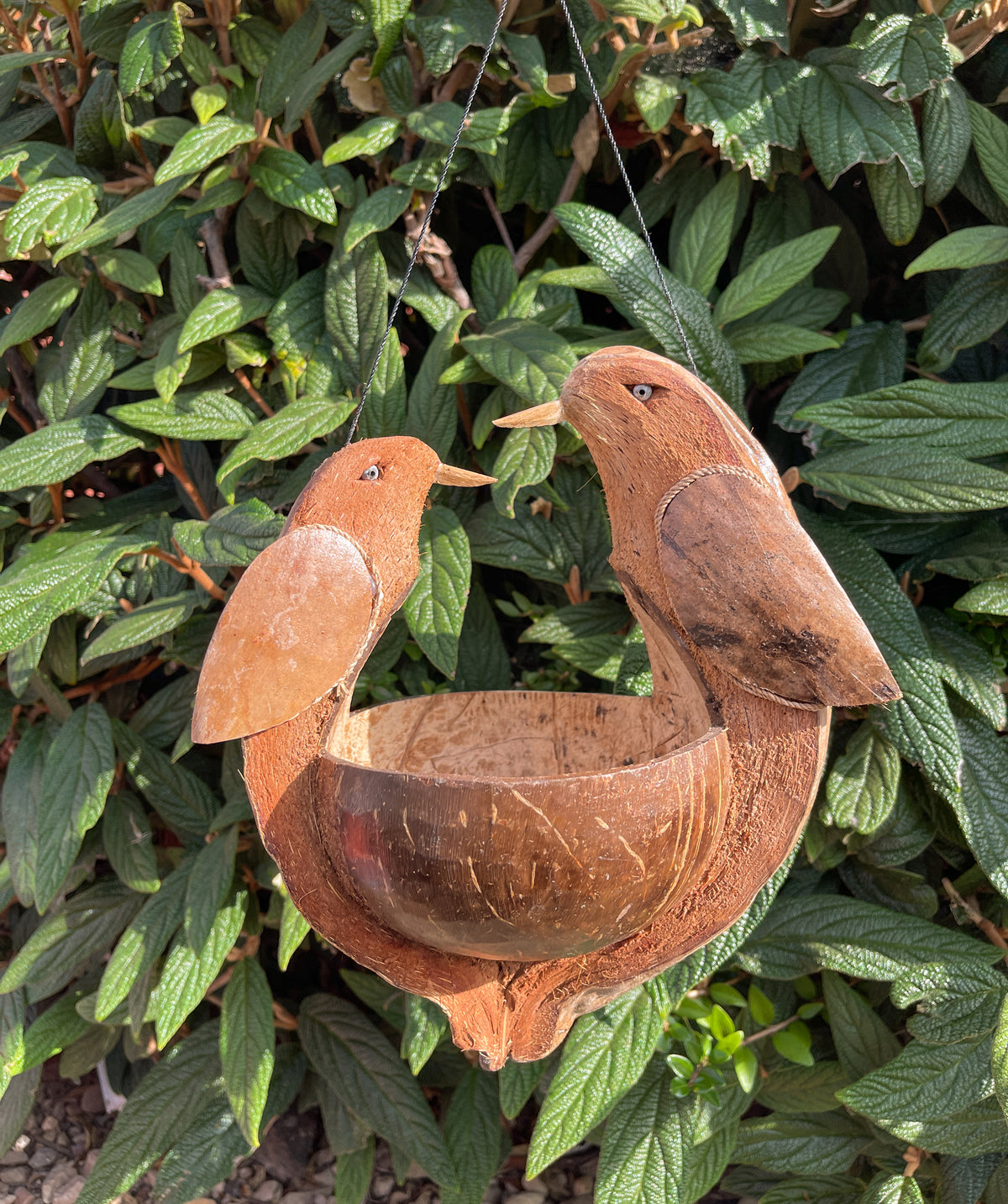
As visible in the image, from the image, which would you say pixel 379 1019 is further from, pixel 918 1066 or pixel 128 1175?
pixel 918 1066

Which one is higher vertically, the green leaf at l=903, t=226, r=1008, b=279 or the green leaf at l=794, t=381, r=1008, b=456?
the green leaf at l=903, t=226, r=1008, b=279

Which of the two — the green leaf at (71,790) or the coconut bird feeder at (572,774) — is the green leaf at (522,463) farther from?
the green leaf at (71,790)

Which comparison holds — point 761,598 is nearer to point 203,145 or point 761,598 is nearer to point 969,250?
point 969,250

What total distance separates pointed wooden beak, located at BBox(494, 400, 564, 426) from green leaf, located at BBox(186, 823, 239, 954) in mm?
654

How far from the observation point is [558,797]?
43 centimetres

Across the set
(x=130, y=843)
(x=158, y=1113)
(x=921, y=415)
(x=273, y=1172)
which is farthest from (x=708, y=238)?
(x=273, y=1172)

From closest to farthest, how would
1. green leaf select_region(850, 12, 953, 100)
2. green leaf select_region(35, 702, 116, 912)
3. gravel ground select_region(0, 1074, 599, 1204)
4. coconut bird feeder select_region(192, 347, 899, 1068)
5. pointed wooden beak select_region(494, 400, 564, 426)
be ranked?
coconut bird feeder select_region(192, 347, 899, 1068)
pointed wooden beak select_region(494, 400, 564, 426)
green leaf select_region(850, 12, 953, 100)
green leaf select_region(35, 702, 116, 912)
gravel ground select_region(0, 1074, 599, 1204)

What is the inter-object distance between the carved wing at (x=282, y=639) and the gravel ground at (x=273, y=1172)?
1.10 m

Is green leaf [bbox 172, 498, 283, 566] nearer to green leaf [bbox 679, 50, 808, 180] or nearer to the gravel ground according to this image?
green leaf [bbox 679, 50, 808, 180]

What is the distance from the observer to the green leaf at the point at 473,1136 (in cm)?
119

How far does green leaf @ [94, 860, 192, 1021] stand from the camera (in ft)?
3.45

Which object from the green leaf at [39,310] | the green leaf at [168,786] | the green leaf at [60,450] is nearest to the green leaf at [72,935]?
the green leaf at [168,786]

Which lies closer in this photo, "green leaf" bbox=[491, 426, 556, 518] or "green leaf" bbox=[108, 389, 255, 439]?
"green leaf" bbox=[491, 426, 556, 518]

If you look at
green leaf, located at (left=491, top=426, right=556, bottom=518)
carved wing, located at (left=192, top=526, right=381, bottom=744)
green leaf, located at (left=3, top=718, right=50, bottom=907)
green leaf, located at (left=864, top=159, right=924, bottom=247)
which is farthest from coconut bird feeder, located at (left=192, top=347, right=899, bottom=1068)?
green leaf, located at (left=3, top=718, right=50, bottom=907)
